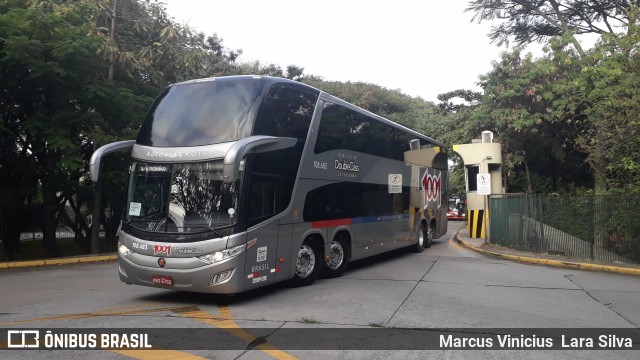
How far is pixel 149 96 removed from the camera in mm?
18031

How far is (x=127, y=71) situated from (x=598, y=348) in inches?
607

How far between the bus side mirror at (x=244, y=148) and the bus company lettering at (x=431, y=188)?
28.2 ft

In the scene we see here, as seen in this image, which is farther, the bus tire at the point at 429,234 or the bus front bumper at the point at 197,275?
the bus tire at the point at 429,234

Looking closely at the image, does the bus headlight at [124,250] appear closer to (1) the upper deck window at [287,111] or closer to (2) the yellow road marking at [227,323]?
(2) the yellow road marking at [227,323]

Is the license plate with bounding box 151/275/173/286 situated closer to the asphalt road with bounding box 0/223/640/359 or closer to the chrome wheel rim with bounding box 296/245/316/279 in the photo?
the asphalt road with bounding box 0/223/640/359

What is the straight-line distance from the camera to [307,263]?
10273mm

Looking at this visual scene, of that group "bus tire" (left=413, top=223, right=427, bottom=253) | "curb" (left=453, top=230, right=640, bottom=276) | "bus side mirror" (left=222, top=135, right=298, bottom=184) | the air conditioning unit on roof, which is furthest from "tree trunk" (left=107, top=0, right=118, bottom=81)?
the air conditioning unit on roof

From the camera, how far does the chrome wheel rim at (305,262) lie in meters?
9.97

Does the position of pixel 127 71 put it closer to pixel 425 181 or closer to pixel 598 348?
pixel 425 181

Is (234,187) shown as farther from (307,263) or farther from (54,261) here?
(54,261)

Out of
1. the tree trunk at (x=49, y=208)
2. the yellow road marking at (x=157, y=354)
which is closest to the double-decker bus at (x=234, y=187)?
the yellow road marking at (x=157, y=354)

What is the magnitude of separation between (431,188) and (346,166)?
7259 mm

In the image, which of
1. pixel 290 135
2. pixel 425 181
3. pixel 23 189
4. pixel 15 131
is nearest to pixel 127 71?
pixel 15 131

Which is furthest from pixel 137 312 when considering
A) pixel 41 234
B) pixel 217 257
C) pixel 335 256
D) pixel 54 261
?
pixel 41 234
